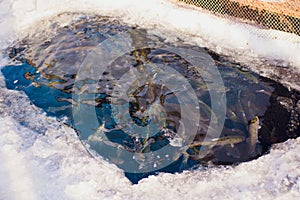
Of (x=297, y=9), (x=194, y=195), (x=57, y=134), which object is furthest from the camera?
(x=297, y=9)

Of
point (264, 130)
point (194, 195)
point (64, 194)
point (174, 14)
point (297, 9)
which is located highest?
point (297, 9)

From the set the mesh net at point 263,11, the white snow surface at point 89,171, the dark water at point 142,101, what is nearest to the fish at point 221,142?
the dark water at point 142,101

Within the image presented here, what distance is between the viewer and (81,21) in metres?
4.97

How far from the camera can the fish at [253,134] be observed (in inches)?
122

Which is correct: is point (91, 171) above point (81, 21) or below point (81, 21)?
below

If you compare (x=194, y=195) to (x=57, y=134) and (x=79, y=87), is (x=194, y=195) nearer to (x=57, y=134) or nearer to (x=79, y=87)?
(x=57, y=134)

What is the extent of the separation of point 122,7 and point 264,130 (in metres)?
2.95

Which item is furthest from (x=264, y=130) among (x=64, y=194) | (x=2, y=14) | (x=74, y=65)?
(x=2, y=14)

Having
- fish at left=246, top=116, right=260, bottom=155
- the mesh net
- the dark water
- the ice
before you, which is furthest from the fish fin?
the mesh net

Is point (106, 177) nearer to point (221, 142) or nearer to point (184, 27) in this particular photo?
point (221, 142)

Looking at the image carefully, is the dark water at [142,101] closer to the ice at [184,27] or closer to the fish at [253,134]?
the fish at [253,134]

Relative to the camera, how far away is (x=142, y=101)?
355 centimetres

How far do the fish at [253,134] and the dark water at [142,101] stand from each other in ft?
0.12

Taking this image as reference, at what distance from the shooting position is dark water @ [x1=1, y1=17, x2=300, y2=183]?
10.2 feet
